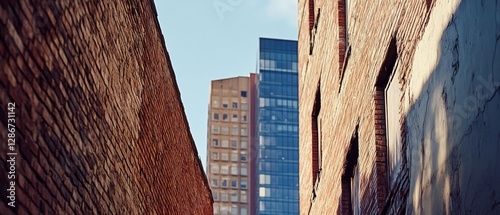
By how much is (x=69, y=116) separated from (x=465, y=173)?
9.15ft

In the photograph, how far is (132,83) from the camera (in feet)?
28.6

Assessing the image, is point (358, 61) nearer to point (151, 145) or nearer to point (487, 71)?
point (151, 145)

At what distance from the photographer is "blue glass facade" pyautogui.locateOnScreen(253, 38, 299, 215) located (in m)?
125

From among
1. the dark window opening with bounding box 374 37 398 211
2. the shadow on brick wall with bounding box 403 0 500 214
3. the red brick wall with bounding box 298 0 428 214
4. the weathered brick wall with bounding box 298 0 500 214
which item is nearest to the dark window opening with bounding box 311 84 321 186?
the red brick wall with bounding box 298 0 428 214

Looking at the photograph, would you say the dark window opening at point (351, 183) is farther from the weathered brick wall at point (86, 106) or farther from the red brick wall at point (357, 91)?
the weathered brick wall at point (86, 106)

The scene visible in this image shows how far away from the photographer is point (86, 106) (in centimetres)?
667

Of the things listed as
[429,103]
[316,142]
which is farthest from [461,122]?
[316,142]

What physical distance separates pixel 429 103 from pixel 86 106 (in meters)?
2.94

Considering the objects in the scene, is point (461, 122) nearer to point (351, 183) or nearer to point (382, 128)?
point (382, 128)

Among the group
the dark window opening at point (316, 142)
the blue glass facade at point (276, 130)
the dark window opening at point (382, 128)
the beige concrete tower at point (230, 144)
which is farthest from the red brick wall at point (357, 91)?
the beige concrete tower at point (230, 144)

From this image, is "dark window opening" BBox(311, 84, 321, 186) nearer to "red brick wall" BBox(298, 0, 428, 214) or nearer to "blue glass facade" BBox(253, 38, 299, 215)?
"red brick wall" BBox(298, 0, 428, 214)

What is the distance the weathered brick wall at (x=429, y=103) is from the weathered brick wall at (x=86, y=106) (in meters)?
2.47

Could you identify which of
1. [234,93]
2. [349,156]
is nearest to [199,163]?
[349,156]

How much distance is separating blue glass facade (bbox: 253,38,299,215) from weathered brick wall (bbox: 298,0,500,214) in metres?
111
